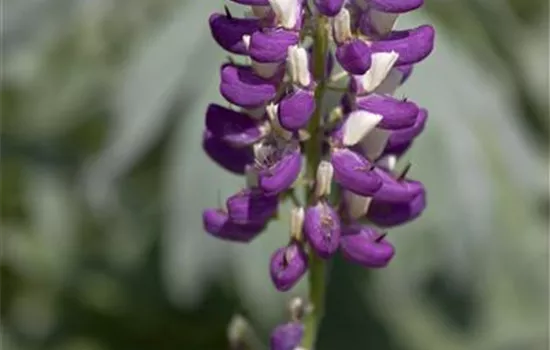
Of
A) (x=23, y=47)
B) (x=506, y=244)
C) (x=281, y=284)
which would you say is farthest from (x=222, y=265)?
(x=281, y=284)

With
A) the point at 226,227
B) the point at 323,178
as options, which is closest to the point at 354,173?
the point at 323,178

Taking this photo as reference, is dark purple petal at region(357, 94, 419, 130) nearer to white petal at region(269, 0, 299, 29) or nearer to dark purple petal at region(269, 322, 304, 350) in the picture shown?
white petal at region(269, 0, 299, 29)

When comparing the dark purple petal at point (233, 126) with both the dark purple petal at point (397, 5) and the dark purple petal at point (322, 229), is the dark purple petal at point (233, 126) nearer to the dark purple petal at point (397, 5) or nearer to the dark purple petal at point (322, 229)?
the dark purple petal at point (322, 229)

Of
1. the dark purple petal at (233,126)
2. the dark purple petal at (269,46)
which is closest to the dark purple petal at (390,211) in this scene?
the dark purple petal at (233,126)

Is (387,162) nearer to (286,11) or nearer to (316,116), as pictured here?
(316,116)

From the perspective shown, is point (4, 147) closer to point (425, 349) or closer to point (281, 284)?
point (425, 349)

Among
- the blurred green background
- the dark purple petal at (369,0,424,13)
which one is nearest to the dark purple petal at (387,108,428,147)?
the dark purple petal at (369,0,424,13)
